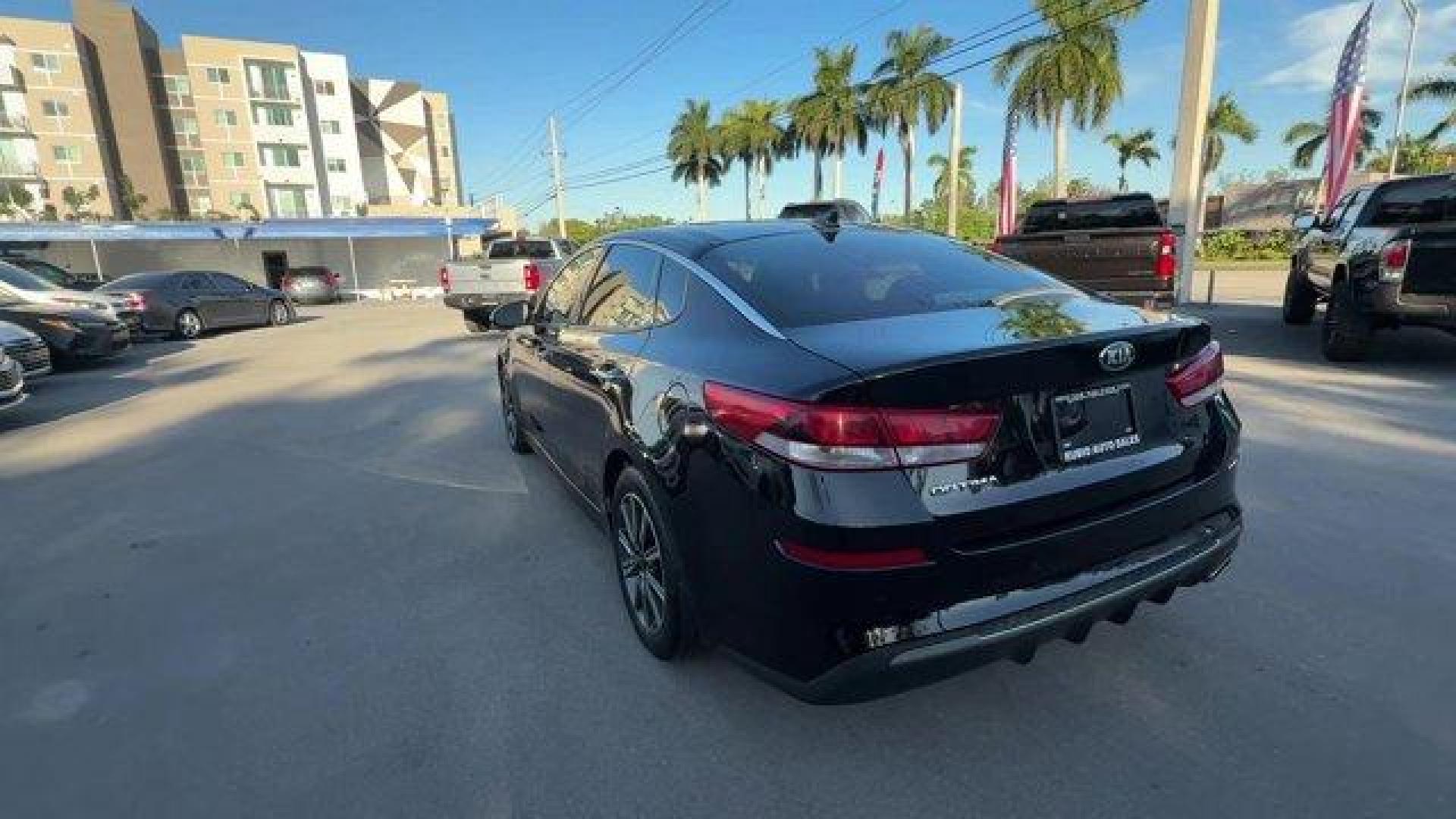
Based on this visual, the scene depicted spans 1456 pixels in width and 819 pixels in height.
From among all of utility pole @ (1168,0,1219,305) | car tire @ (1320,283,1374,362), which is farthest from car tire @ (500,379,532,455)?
utility pole @ (1168,0,1219,305)

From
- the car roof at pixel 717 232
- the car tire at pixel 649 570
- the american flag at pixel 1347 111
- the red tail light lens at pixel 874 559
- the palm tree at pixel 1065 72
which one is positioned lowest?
the car tire at pixel 649 570

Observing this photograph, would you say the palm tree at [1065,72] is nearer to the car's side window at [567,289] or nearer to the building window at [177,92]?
the car's side window at [567,289]

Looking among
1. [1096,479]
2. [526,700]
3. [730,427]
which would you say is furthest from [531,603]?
[1096,479]

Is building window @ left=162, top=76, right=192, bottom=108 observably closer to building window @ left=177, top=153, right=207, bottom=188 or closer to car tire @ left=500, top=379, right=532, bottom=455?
building window @ left=177, top=153, right=207, bottom=188

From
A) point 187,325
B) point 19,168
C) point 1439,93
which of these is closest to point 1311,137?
point 1439,93

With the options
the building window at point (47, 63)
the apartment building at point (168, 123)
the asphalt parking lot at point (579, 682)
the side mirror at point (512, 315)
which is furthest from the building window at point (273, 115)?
the side mirror at point (512, 315)

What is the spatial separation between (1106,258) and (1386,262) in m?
2.52

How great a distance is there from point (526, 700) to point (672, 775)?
0.71m

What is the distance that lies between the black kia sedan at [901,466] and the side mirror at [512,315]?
7.38 ft

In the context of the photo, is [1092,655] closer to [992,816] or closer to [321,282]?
[992,816]

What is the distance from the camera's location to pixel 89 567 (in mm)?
4227

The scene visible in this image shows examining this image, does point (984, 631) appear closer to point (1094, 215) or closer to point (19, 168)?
point (1094, 215)

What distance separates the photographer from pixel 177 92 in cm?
6309

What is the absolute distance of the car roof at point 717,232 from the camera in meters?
3.36
